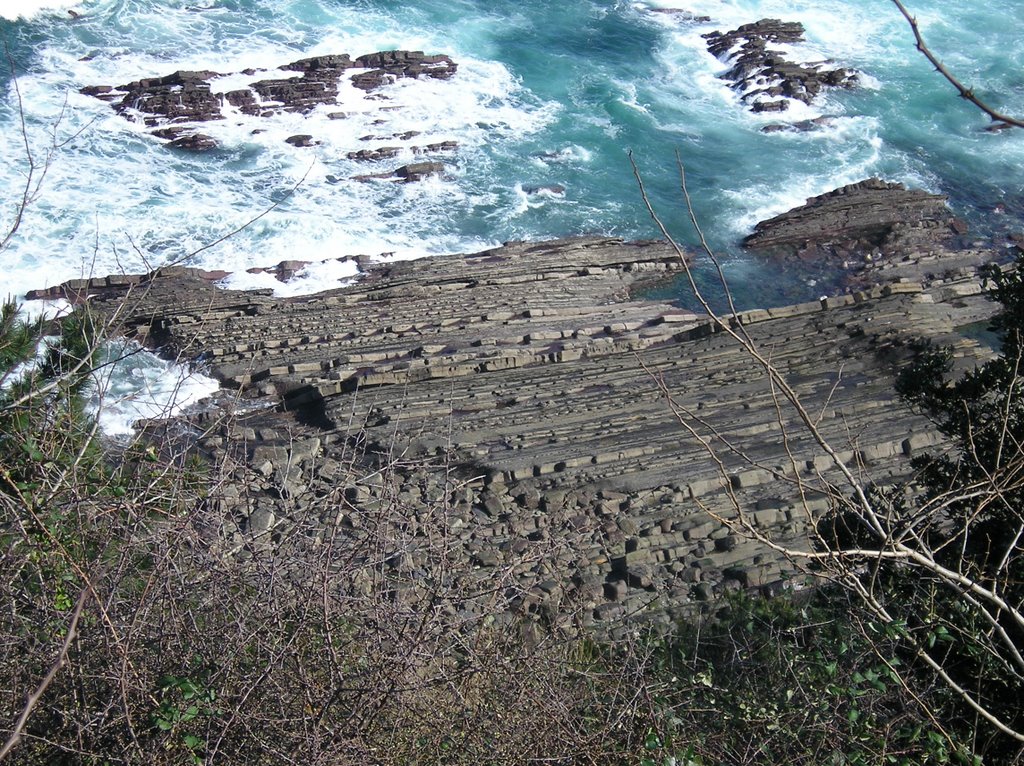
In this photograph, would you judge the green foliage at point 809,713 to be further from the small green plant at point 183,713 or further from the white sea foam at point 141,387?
the white sea foam at point 141,387

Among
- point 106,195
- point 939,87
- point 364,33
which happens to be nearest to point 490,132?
point 364,33

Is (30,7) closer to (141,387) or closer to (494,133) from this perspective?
(494,133)

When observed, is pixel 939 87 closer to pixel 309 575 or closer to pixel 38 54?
pixel 38 54

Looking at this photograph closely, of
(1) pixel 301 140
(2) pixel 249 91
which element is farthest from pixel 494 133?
(2) pixel 249 91

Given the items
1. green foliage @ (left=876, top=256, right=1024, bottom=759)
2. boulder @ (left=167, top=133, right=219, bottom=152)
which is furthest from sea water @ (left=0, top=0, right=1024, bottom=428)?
green foliage @ (left=876, top=256, right=1024, bottom=759)

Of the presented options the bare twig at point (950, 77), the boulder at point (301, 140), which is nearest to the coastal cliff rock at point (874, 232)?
the boulder at point (301, 140)

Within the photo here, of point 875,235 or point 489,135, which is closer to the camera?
point 875,235
